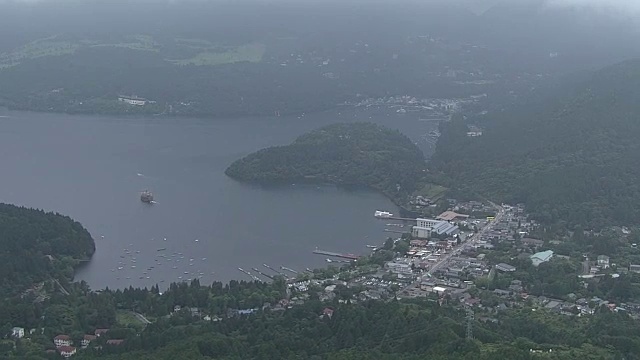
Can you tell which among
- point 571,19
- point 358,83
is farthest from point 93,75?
point 571,19

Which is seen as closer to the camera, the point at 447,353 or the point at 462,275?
the point at 447,353

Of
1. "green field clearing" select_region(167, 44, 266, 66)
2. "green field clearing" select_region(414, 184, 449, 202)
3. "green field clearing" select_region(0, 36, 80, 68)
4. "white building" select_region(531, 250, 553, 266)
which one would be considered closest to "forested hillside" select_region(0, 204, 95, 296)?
"white building" select_region(531, 250, 553, 266)

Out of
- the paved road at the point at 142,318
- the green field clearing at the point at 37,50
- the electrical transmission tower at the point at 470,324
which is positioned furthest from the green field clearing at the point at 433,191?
the green field clearing at the point at 37,50

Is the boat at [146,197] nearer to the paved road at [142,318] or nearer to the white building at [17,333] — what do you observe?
the paved road at [142,318]

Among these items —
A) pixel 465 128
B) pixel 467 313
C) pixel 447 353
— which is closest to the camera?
pixel 447 353

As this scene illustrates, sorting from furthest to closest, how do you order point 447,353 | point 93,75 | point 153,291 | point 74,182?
1. point 93,75
2. point 74,182
3. point 153,291
4. point 447,353

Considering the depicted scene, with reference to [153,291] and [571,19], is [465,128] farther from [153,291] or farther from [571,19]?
[571,19]
